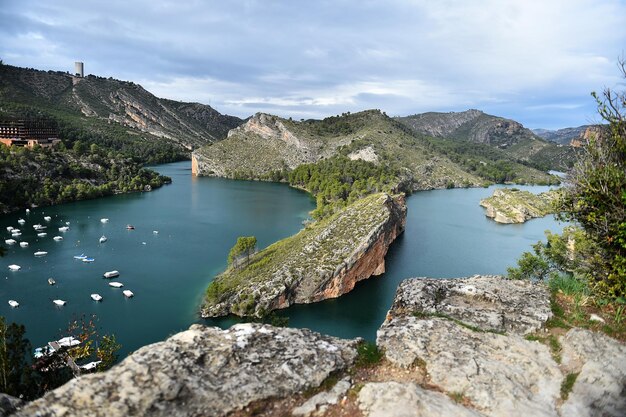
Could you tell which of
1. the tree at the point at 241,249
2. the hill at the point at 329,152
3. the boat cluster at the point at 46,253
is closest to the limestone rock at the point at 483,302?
the tree at the point at 241,249

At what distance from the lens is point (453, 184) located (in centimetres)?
14825

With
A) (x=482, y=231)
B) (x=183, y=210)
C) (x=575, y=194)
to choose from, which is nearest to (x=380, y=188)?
(x=482, y=231)

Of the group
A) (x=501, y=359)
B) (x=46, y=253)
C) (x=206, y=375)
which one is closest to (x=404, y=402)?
(x=501, y=359)

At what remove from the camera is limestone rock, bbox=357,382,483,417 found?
23.2 ft

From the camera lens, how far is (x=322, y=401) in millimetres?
7512

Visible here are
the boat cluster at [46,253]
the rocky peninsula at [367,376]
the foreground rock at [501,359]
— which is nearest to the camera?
the rocky peninsula at [367,376]

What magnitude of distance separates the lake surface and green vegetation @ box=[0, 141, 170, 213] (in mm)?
3967

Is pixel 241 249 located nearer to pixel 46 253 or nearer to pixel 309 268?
pixel 309 268

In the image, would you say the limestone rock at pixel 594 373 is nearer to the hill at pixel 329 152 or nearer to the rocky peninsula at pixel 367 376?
the rocky peninsula at pixel 367 376

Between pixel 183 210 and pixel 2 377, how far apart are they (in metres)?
76.2

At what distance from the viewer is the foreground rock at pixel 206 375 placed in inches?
261

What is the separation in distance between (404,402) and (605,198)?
8467 millimetres

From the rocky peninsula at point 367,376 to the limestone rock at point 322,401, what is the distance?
0.02 m

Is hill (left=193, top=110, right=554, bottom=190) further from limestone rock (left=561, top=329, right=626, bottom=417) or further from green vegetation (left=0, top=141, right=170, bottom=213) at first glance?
limestone rock (left=561, top=329, right=626, bottom=417)
